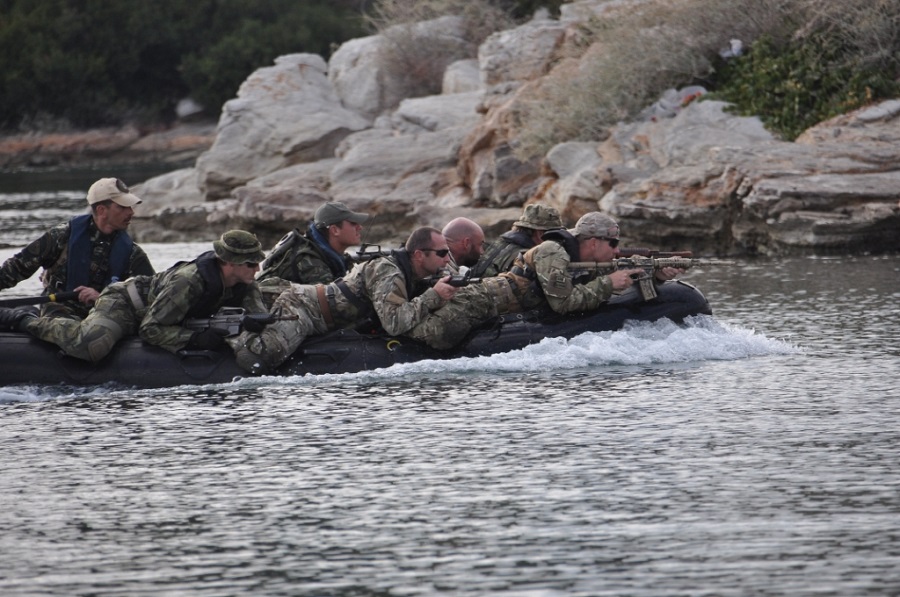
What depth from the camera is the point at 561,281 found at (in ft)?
46.6

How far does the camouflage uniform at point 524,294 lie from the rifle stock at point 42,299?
10.4 ft

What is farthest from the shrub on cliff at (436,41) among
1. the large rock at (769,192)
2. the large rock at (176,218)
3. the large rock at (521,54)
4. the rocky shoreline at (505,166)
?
the large rock at (769,192)

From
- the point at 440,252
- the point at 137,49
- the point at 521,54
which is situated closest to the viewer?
the point at 440,252

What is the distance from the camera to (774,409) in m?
12.4

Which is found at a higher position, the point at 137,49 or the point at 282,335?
the point at 137,49

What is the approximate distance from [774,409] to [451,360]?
10.6 feet

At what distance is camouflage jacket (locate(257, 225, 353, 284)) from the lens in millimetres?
14836

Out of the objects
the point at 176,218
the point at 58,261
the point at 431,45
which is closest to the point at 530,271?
the point at 58,261

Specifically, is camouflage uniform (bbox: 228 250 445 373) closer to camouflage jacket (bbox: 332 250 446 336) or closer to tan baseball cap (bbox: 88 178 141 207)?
camouflage jacket (bbox: 332 250 446 336)

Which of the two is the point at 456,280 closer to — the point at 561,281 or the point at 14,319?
the point at 561,281

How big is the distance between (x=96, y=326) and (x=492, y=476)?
4789 mm

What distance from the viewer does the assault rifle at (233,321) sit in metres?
13.4

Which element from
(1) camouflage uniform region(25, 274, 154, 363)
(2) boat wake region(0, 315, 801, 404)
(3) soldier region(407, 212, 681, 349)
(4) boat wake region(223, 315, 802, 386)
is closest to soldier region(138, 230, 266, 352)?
(1) camouflage uniform region(25, 274, 154, 363)

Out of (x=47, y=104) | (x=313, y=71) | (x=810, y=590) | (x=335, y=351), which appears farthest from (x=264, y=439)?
(x=47, y=104)
